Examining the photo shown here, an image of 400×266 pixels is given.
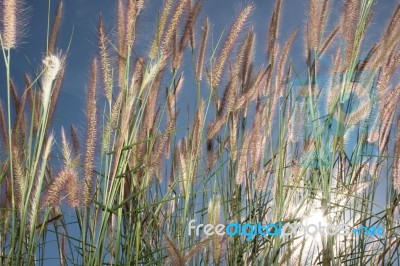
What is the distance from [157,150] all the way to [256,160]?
0.45 metres

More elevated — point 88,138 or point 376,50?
point 376,50

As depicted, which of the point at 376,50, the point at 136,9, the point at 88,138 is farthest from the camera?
the point at 376,50

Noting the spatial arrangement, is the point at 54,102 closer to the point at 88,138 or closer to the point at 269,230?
the point at 88,138

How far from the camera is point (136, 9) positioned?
5.06ft

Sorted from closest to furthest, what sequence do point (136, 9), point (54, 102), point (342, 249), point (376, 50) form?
1. point (136, 9)
2. point (54, 102)
3. point (376, 50)
4. point (342, 249)

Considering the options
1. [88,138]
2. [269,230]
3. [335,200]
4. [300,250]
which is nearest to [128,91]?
[88,138]

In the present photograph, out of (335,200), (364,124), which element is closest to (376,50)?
(364,124)

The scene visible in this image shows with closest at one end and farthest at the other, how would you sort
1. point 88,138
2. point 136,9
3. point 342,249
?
1. point 88,138
2. point 136,9
3. point 342,249

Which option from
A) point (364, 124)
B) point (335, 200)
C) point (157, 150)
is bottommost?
point (335, 200)

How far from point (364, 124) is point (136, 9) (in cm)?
110

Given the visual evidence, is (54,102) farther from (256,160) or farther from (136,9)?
(256,160)

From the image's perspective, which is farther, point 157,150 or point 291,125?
point 291,125

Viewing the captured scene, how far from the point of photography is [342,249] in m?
2.07

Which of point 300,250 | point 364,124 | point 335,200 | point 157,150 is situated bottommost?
point 300,250
